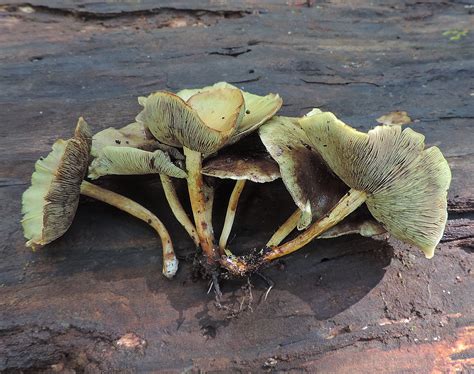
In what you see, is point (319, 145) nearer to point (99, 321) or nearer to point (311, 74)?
point (99, 321)

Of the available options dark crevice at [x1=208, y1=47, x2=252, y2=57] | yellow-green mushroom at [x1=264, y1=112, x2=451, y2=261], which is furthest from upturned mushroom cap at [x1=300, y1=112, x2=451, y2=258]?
dark crevice at [x1=208, y1=47, x2=252, y2=57]

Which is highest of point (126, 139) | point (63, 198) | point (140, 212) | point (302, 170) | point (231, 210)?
point (302, 170)

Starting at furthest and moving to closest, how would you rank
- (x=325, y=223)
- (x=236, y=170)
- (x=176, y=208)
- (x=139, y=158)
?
(x=176, y=208) → (x=325, y=223) → (x=236, y=170) → (x=139, y=158)

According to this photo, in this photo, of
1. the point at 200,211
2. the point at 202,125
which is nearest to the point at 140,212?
the point at 200,211

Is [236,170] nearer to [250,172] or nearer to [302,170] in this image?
[250,172]

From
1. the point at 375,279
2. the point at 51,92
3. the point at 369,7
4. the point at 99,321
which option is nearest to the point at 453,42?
the point at 369,7
